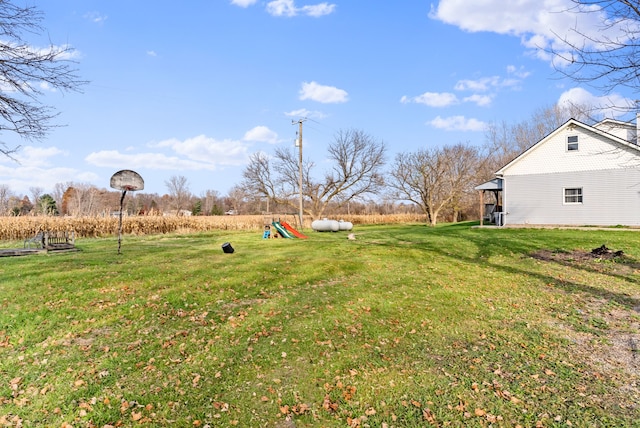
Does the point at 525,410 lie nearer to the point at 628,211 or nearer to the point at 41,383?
the point at 41,383

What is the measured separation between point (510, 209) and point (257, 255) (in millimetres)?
16207

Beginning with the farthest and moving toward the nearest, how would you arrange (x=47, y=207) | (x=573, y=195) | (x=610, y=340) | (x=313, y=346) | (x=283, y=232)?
(x=47, y=207)
(x=573, y=195)
(x=283, y=232)
(x=610, y=340)
(x=313, y=346)

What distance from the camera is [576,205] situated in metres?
18.9

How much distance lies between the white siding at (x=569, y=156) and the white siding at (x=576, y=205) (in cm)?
19

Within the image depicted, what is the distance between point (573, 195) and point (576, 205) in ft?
1.86

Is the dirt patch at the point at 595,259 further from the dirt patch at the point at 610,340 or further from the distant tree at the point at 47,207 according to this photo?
the distant tree at the point at 47,207

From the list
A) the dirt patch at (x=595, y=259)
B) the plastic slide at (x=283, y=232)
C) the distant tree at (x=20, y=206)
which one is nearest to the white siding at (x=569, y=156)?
the dirt patch at (x=595, y=259)

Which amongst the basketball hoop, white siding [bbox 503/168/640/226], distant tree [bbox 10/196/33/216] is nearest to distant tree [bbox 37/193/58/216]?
distant tree [bbox 10/196/33/216]

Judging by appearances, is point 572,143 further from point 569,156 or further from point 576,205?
point 576,205

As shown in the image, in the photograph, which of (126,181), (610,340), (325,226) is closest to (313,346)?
(610,340)

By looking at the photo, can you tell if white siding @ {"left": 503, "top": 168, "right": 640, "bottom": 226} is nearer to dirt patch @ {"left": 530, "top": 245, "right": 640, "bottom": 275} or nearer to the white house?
the white house

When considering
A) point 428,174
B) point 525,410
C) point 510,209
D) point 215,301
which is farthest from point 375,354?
point 428,174

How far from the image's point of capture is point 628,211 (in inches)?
696

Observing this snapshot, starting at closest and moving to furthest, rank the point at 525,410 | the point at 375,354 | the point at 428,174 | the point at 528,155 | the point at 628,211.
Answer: the point at 525,410 < the point at 375,354 < the point at 628,211 < the point at 528,155 < the point at 428,174
